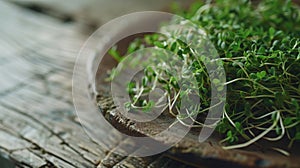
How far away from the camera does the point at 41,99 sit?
3.92 ft

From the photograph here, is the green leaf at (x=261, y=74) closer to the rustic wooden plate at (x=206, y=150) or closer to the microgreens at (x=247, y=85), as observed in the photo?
the microgreens at (x=247, y=85)

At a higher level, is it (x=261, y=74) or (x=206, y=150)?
→ (x=261, y=74)

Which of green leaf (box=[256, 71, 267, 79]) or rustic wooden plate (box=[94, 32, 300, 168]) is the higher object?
green leaf (box=[256, 71, 267, 79])

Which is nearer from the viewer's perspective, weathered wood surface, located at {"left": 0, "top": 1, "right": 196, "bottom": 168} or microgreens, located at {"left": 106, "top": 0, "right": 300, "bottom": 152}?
microgreens, located at {"left": 106, "top": 0, "right": 300, "bottom": 152}

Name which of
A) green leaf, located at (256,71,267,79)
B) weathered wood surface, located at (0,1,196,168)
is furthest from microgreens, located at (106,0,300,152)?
weathered wood surface, located at (0,1,196,168)

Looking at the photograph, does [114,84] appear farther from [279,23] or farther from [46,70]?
[279,23]

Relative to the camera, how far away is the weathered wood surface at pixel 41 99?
A: 0.95 metres

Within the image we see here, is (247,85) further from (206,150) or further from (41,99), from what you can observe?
(41,99)

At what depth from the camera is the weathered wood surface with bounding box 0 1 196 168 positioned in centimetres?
95

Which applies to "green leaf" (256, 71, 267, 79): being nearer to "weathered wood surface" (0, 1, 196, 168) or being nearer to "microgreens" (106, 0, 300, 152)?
"microgreens" (106, 0, 300, 152)

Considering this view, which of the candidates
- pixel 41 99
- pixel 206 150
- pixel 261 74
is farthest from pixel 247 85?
pixel 41 99

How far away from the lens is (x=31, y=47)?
1483 mm

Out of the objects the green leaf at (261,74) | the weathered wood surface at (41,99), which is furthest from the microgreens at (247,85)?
the weathered wood surface at (41,99)

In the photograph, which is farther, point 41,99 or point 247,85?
point 41,99
